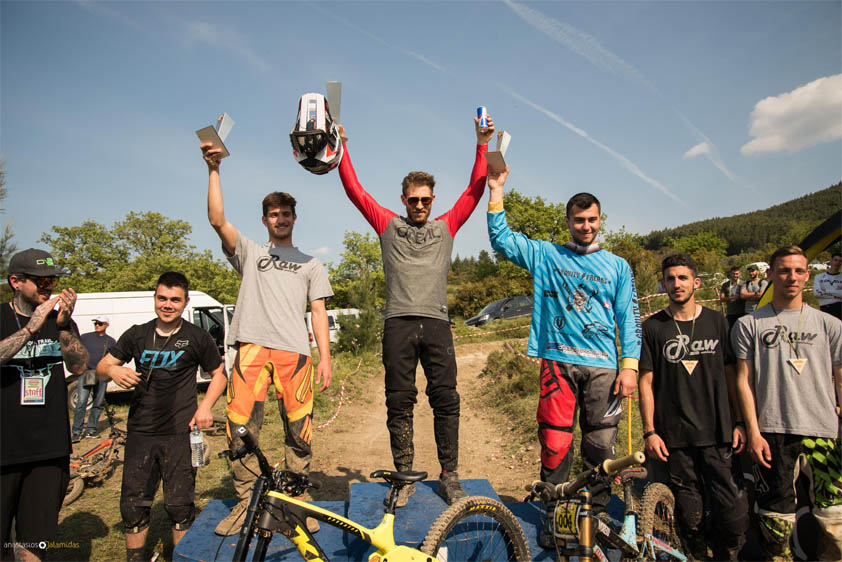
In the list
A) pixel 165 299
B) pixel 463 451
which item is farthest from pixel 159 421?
pixel 463 451

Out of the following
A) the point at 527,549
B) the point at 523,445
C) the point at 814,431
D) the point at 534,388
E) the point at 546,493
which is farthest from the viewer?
the point at 534,388

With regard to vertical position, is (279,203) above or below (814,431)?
above

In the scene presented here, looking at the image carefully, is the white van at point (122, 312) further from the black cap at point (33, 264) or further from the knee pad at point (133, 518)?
the black cap at point (33, 264)

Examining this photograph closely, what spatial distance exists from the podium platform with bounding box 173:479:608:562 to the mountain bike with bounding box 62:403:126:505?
3255 millimetres

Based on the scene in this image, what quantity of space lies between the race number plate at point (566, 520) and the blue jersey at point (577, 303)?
1060 mm

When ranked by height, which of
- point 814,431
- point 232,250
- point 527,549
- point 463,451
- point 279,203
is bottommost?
point 463,451

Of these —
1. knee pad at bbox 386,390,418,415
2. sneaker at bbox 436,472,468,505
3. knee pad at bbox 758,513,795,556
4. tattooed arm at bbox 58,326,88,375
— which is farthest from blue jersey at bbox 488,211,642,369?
tattooed arm at bbox 58,326,88,375

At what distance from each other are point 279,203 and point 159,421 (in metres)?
1.85

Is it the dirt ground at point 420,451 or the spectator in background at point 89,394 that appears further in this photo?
the spectator in background at point 89,394

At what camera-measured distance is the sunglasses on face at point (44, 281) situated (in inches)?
119

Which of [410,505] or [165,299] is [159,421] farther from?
[410,505]

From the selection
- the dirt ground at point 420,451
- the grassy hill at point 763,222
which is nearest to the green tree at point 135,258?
the dirt ground at point 420,451

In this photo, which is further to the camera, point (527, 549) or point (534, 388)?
point (534, 388)

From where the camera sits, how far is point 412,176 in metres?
3.60
